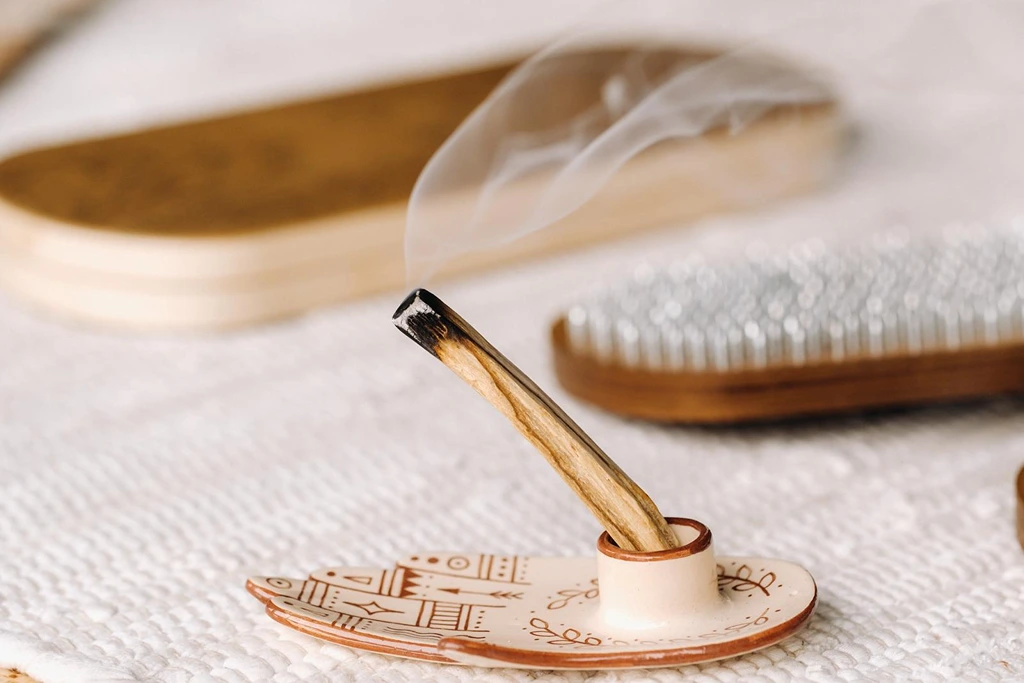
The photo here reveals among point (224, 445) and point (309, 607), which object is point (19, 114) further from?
point (309, 607)

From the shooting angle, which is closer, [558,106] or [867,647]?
[867,647]

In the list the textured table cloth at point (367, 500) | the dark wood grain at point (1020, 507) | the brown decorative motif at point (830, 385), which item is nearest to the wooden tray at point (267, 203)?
the textured table cloth at point (367, 500)

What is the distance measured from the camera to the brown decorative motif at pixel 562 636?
0.29 m

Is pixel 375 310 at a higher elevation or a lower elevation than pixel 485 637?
higher

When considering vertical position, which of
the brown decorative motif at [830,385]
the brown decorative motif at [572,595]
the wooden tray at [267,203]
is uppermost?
the wooden tray at [267,203]

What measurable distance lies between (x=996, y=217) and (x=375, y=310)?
0.35 meters

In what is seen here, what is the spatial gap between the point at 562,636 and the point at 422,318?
8cm

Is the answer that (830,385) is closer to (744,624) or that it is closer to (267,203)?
(744,624)

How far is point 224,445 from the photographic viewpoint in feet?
1.58

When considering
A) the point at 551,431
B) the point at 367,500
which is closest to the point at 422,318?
the point at 551,431

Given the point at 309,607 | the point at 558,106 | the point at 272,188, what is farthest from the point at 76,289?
the point at 309,607

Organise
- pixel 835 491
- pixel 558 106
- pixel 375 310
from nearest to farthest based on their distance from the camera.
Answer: pixel 835 491, pixel 558 106, pixel 375 310

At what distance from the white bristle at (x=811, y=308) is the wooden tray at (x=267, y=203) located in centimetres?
11

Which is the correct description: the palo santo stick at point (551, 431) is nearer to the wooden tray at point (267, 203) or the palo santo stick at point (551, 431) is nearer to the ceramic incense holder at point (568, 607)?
the ceramic incense holder at point (568, 607)
